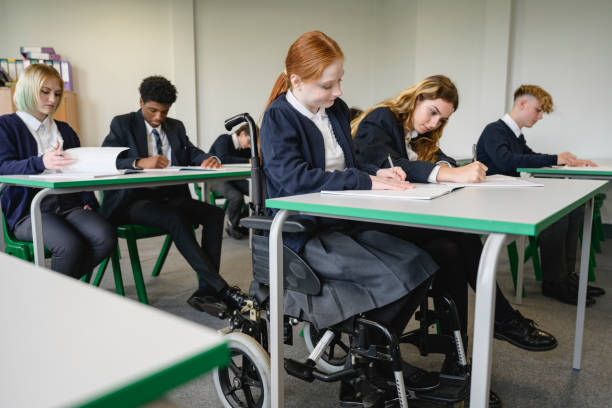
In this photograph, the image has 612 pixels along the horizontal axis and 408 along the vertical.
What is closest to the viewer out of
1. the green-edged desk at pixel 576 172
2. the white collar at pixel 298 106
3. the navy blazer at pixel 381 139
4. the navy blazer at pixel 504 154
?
the white collar at pixel 298 106

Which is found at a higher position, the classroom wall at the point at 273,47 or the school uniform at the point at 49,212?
the classroom wall at the point at 273,47

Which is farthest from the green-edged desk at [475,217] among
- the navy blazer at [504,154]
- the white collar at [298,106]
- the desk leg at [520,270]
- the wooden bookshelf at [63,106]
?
the wooden bookshelf at [63,106]

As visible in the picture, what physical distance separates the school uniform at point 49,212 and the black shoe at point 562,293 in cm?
224

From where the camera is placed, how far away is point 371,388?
1147mm

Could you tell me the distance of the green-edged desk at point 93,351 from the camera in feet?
0.95

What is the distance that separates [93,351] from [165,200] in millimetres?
2156

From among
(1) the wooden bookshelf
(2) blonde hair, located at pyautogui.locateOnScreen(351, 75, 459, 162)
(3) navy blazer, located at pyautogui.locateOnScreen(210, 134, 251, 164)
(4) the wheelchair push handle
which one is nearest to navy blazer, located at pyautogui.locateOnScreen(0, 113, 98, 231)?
(4) the wheelchair push handle

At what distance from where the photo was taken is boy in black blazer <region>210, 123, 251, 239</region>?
3895mm

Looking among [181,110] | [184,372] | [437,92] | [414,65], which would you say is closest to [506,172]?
[437,92]

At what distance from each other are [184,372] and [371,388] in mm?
937

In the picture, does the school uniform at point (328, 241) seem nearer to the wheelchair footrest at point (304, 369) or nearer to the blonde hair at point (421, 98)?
the wheelchair footrest at point (304, 369)

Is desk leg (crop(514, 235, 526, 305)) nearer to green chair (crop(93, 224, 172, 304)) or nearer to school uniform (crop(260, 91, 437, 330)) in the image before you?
school uniform (crop(260, 91, 437, 330))

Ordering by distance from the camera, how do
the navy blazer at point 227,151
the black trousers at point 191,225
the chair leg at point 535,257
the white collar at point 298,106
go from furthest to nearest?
the navy blazer at point 227,151
the chair leg at point 535,257
the black trousers at point 191,225
the white collar at point 298,106

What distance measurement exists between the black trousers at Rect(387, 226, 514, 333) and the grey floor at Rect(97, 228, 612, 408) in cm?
36
